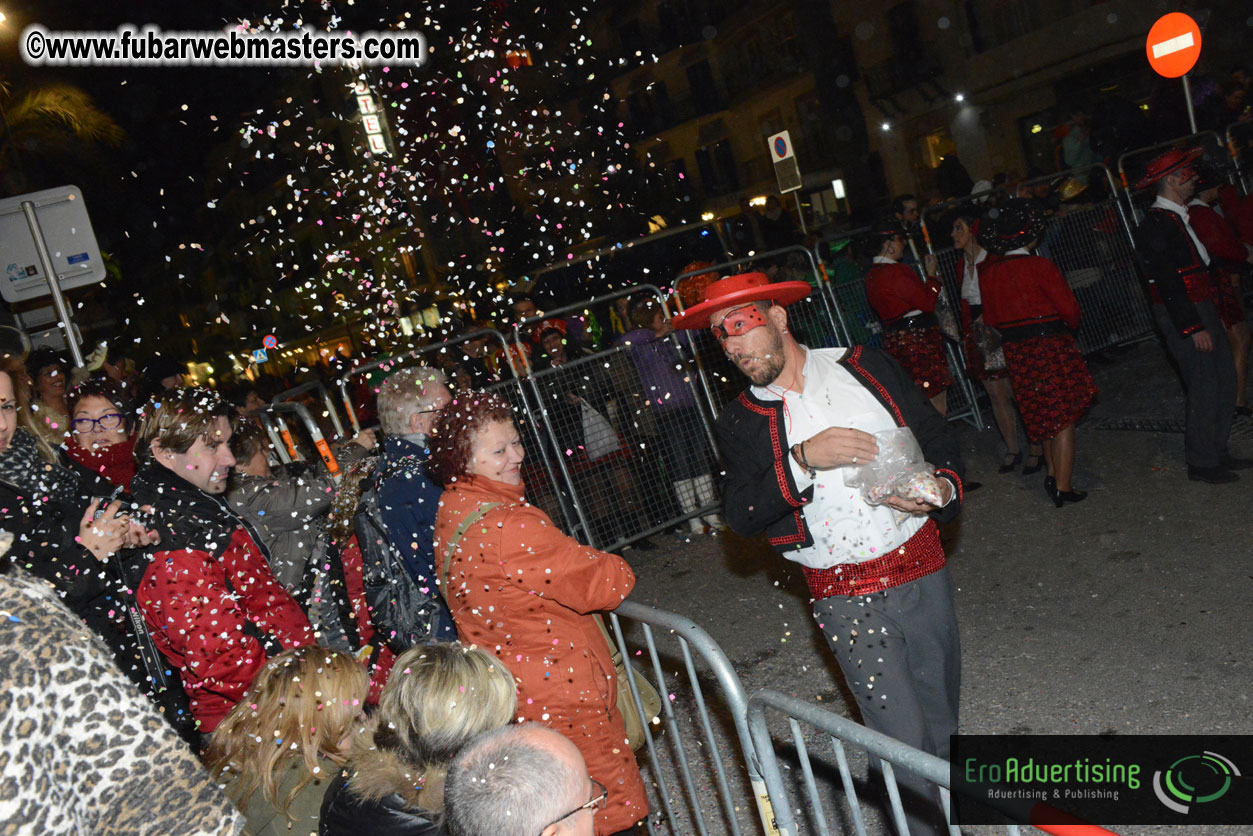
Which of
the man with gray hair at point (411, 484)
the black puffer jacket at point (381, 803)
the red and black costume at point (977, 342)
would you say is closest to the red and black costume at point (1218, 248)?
the red and black costume at point (977, 342)

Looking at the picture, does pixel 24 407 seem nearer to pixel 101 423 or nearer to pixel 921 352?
pixel 101 423

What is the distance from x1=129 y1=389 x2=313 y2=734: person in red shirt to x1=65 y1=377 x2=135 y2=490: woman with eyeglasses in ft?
3.12

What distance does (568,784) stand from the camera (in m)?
2.08

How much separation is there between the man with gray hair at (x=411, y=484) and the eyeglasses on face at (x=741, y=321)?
143cm

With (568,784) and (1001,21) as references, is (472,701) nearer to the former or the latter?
(568,784)

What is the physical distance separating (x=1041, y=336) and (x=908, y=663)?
13.3 feet

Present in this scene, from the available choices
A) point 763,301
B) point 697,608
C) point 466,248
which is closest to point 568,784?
point 763,301

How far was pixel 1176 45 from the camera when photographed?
10406 millimetres

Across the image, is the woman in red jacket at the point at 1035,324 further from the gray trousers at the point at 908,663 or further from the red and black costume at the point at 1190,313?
the gray trousers at the point at 908,663

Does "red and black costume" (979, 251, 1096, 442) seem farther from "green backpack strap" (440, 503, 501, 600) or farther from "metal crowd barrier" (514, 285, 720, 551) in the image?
"green backpack strap" (440, 503, 501, 600)

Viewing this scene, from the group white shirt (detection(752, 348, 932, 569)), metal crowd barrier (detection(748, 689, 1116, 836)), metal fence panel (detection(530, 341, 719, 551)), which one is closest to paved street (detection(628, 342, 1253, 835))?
metal fence panel (detection(530, 341, 719, 551))

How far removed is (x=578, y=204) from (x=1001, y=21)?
15474mm

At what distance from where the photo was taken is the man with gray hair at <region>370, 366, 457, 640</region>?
387cm

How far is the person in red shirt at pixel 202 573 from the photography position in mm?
3322
